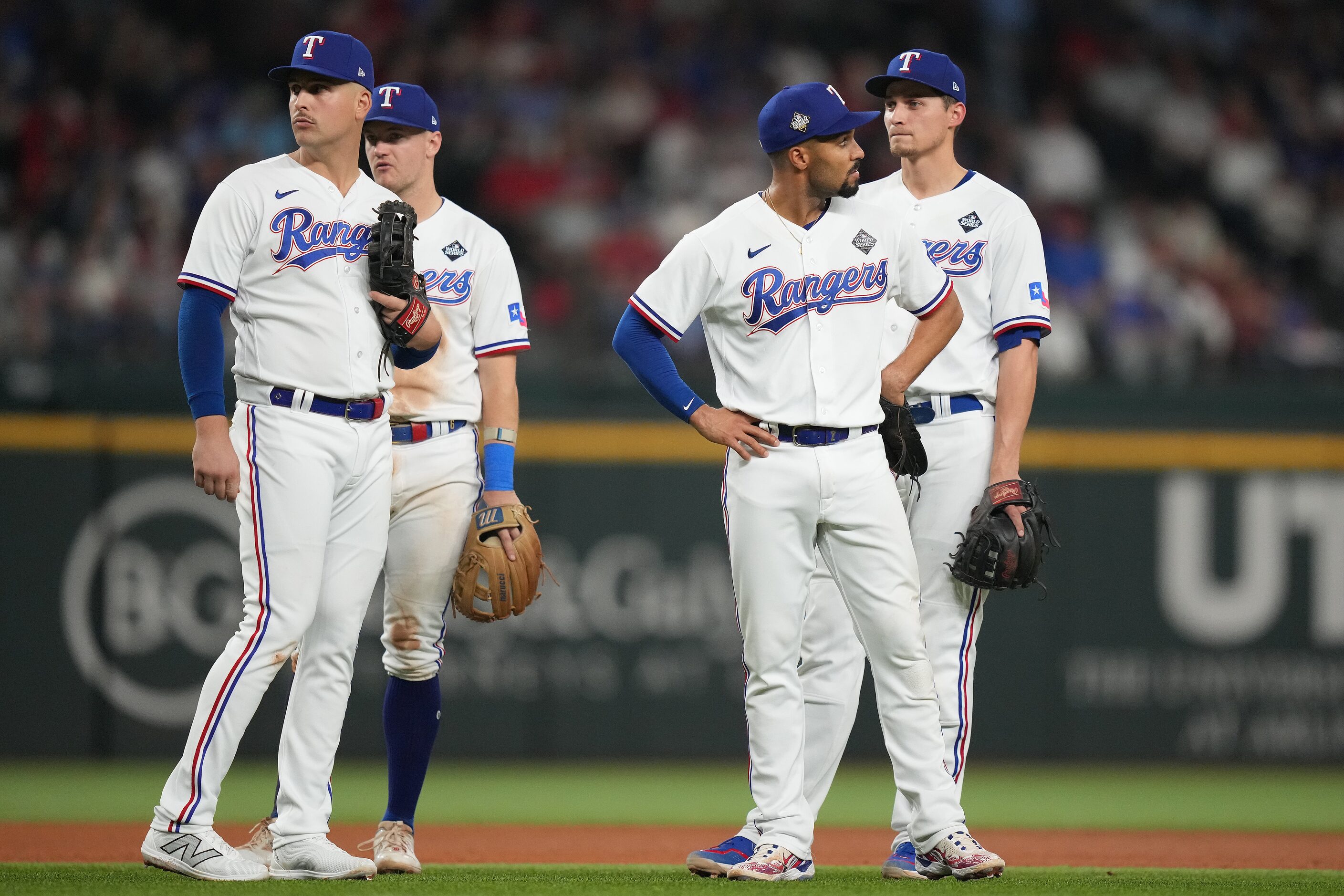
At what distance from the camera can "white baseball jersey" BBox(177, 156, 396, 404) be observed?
402 cm

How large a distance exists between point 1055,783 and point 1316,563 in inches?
75.9

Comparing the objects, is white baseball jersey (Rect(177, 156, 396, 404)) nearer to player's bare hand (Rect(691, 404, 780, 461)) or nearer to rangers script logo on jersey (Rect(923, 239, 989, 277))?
player's bare hand (Rect(691, 404, 780, 461))

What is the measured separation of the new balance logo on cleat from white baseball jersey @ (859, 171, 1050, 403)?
233 cm

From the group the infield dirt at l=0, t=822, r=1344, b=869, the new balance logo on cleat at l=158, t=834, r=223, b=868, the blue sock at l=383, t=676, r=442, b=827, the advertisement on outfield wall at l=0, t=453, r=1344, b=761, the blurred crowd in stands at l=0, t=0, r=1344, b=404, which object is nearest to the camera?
the new balance logo on cleat at l=158, t=834, r=223, b=868

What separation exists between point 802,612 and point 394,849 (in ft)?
4.38

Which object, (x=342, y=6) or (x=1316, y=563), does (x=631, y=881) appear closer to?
(x=1316, y=563)

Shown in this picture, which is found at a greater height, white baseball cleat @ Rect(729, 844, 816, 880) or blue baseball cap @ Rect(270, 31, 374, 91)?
blue baseball cap @ Rect(270, 31, 374, 91)

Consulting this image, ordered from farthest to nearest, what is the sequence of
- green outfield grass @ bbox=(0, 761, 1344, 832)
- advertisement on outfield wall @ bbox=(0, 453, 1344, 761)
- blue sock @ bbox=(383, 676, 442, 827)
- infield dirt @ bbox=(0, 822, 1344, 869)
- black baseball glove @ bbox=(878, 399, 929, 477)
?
1. advertisement on outfield wall @ bbox=(0, 453, 1344, 761)
2. green outfield grass @ bbox=(0, 761, 1344, 832)
3. infield dirt @ bbox=(0, 822, 1344, 869)
4. blue sock @ bbox=(383, 676, 442, 827)
5. black baseball glove @ bbox=(878, 399, 929, 477)

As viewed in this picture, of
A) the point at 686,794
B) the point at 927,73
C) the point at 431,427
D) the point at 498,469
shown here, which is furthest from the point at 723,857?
the point at 686,794

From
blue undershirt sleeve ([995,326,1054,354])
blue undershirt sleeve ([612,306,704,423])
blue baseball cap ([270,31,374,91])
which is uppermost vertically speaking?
blue baseball cap ([270,31,374,91])

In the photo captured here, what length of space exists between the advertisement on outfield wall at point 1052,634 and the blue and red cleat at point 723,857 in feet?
13.0

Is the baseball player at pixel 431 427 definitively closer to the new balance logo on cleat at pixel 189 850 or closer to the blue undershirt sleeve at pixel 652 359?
the blue undershirt sleeve at pixel 652 359

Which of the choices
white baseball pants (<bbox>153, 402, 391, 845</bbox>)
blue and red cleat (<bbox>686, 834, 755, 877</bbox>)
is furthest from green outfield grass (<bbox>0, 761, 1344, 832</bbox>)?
white baseball pants (<bbox>153, 402, 391, 845</bbox>)

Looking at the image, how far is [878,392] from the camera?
436 cm
